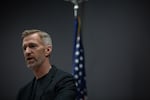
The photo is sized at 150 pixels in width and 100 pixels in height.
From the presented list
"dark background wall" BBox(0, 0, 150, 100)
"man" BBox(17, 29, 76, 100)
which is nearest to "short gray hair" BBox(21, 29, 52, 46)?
"man" BBox(17, 29, 76, 100)

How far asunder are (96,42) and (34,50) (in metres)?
2.44

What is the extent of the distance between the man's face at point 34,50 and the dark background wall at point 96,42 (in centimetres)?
237

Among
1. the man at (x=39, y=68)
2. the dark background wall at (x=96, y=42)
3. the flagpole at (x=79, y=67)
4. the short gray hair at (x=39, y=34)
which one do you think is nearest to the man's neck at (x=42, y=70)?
the man at (x=39, y=68)

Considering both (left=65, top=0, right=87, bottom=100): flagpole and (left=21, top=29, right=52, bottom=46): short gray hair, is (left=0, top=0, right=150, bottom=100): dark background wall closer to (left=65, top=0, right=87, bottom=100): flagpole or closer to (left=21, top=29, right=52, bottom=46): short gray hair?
(left=65, top=0, right=87, bottom=100): flagpole

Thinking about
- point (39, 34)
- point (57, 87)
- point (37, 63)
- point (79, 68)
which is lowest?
point (79, 68)

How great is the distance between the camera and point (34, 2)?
443cm

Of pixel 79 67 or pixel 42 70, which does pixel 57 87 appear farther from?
pixel 79 67

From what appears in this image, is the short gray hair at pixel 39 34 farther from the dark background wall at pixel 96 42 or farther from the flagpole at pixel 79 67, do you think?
the dark background wall at pixel 96 42

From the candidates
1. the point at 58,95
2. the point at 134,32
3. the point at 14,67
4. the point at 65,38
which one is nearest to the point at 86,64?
the point at 65,38

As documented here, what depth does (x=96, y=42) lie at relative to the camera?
4152 mm

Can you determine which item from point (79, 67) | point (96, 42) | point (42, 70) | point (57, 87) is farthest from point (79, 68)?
point (57, 87)

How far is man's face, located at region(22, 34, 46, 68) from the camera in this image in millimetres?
1787

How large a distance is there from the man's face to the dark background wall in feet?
7.76

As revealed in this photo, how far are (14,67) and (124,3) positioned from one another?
2079 millimetres
